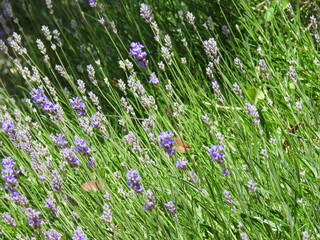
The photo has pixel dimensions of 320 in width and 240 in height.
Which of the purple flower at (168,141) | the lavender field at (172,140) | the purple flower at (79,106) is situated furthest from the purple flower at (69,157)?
the purple flower at (168,141)

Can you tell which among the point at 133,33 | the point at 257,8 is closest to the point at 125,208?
the point at 133,33

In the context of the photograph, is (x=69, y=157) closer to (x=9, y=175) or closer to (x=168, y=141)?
(x=9, y=175)

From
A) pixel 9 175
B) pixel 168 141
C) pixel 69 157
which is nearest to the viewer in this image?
pixel 168 141

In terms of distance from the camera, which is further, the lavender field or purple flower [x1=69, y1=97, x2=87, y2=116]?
purple flower [x1=69, y1=97, x2=87, y2=116]

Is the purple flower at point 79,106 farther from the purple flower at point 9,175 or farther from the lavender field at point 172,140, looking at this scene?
the purple flower at point 9,175

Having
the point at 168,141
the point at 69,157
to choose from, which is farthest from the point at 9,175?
the point at 168,141

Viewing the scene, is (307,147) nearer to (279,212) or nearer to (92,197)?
(279,212)

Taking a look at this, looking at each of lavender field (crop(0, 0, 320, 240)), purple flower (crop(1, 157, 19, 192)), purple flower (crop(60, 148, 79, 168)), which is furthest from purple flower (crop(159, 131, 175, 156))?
purple flower (crop(1, 157, 19, 192))

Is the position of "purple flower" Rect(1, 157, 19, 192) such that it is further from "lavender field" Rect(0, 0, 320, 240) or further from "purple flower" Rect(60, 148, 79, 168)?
"purple flower" Rect(60, 148, 79, 168)
